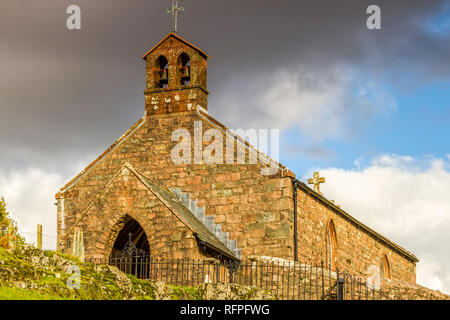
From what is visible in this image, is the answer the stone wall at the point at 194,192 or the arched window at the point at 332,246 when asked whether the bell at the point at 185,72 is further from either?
the arched window at the point at 332,246

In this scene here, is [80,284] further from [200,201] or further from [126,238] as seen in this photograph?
[200,201]

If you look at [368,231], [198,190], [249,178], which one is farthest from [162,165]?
[368,231]

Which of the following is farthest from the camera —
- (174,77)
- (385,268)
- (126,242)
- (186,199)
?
(385,268)

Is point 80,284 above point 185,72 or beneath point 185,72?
beneath

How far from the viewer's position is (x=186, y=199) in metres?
27.2

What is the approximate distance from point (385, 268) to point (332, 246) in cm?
849

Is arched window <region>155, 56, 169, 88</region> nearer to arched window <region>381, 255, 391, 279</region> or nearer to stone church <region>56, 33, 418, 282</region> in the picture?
stone church <region>56, 33, 418, 282</region>

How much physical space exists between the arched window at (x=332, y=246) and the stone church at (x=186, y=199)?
0.04m

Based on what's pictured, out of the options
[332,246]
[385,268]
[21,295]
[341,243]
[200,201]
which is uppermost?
[200,201]

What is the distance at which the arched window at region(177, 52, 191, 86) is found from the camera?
2903cm

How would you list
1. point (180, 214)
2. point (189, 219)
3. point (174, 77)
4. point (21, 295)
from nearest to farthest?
point (21, 295), point (180, 214), point (189, 219), point (174, 77)

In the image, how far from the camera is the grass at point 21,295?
13277 millimetres

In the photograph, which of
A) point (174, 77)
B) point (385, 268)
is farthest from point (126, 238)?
point (385, 268)
